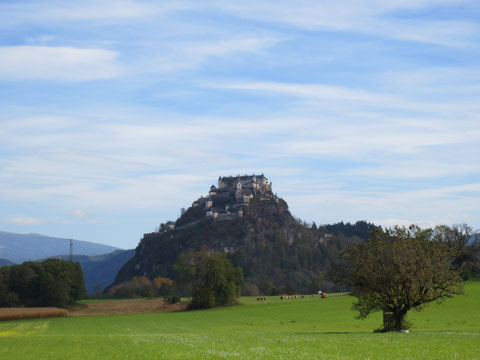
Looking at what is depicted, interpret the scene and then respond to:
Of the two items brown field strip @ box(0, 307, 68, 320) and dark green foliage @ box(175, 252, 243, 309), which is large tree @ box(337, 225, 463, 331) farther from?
brown field strip @ box(0, 307, 68, 320)

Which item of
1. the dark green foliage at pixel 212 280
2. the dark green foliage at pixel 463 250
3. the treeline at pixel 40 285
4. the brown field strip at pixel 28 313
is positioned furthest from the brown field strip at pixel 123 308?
the dark green foliage at pixel 463 250

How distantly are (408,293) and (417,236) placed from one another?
18.7 ft

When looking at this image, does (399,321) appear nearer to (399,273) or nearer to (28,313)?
(399,273)

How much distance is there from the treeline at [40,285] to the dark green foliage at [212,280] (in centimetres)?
2636

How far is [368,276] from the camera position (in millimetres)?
46094

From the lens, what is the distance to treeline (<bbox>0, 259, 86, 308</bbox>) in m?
127

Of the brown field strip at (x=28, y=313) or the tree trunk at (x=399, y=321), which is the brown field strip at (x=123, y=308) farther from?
the tree trunk at (x=399, y=321)

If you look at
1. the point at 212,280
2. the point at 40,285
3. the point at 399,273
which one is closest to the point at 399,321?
the point at 399,273

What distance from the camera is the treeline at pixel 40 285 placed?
418 ft

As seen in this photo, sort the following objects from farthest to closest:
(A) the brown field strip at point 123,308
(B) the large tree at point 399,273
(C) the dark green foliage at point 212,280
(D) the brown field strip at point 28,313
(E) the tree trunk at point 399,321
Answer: (C) the dark green foliage at point 212,280 → (A) the brown field strip at point 123,308 → (D) the brown field strip at point 28,313 → (E) the tree trunk at point 399,321 → (B) the large tree at point 399,273

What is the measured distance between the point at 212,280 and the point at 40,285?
41049mm

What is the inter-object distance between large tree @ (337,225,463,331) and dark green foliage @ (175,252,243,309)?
7353 centimetres

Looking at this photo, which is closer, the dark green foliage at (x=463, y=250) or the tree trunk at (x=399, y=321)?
the tree trunk at (x=399, y=321)

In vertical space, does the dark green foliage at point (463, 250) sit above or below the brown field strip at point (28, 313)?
above
